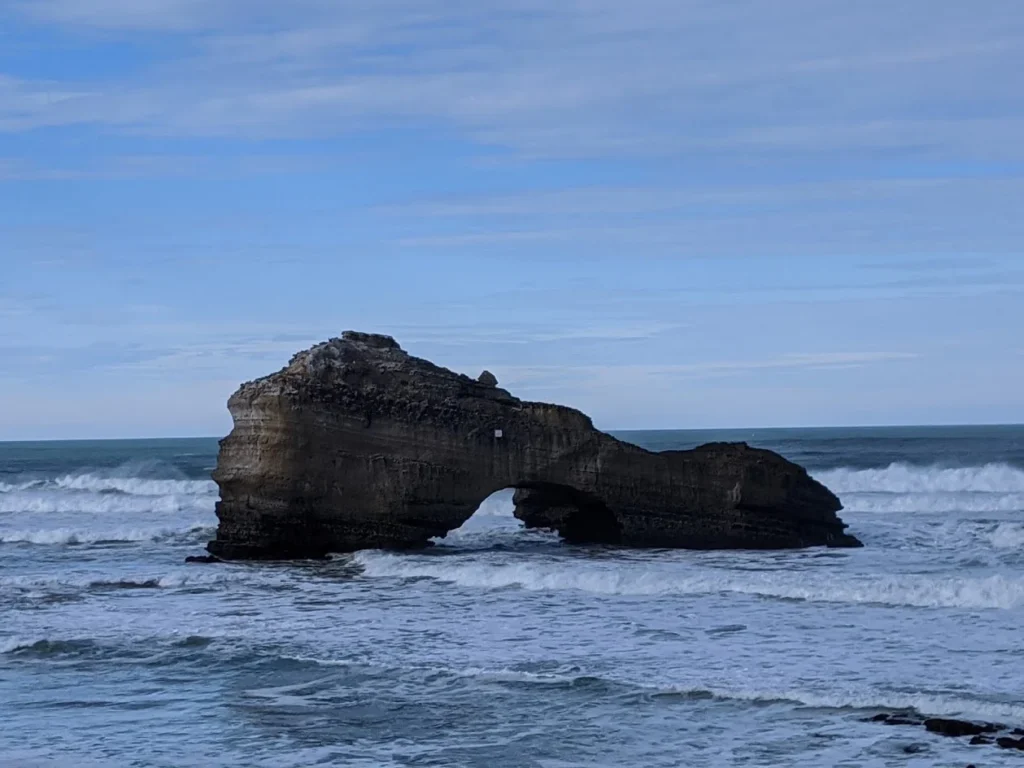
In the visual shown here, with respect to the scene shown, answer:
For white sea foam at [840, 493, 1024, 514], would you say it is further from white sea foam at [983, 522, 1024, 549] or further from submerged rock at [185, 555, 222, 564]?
submerged rock at [185, 555, 222, 564]

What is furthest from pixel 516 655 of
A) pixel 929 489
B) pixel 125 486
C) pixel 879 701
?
pixel 125 486

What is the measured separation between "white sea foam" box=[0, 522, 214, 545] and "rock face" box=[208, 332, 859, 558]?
6714 millimetres

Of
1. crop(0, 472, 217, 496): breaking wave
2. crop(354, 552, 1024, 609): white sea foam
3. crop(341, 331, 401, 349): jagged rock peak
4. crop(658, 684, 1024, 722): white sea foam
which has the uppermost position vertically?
crop(341, 331, 401, 349): jagged rock peak

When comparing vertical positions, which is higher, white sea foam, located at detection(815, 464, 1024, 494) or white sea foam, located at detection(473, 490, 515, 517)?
white sea foam, located at detection(815, 464, 1024, 494)

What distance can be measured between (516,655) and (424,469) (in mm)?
8265

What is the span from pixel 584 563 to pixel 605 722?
9898 millimetres

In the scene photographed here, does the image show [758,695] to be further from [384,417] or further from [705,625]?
[384,417]

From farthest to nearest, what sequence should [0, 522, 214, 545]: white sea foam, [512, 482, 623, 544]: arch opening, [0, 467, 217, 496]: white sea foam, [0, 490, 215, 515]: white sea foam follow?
[0, 467, 217, 496]: white sea foam, [0, 490, 215, 515]: white sea foam, [0, 522, 214, 545]: white sea foam, [512, 482, 623, 544]: arch opening

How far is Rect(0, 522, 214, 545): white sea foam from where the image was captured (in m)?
30.4

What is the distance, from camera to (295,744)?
1198 cm

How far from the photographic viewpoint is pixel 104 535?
31141 mm

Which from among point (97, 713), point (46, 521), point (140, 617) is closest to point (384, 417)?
point (140, 617)

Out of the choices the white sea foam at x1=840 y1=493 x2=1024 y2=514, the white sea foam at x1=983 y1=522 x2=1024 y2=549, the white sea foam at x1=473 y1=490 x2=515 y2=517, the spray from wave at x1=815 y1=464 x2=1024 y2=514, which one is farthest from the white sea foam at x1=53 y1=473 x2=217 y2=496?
the white sea foam at x1=983 y1=522 x2=1024 y2=549

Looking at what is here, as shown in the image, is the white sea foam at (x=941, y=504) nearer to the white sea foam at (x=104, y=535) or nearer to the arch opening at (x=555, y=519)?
the arch opening at (x=555, y=519)
